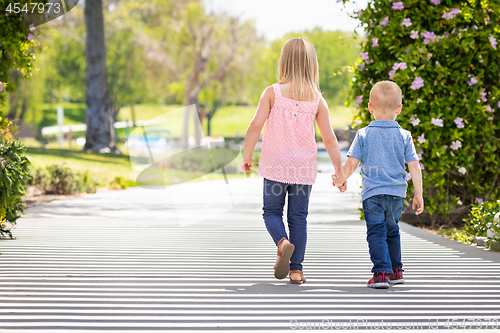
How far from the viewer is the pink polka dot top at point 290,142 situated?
454 cm

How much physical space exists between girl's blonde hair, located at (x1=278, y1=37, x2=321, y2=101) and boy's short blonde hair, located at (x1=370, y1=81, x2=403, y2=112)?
1.53 ft

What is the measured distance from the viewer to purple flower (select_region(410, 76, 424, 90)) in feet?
23.9

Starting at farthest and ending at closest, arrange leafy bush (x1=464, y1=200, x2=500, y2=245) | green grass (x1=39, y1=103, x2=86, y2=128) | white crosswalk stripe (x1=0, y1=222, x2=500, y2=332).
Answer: green grass (x1=39, y1=103, x2=86, y2=128) → leafy bush (x1=464, y1=200, x2=500, y2=245) → white crosswalk stripe (x1=0, y1=222, x2=500, y2=332)

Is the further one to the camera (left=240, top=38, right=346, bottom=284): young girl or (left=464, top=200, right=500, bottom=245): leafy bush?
(left=464, top=200, right=500, bottom=245): leafy bush

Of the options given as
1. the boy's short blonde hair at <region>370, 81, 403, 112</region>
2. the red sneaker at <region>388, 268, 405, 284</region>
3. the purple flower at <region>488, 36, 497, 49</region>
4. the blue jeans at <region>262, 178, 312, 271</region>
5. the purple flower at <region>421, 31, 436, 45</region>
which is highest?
the purple flower at <region>421, 31, 436, 45</region>

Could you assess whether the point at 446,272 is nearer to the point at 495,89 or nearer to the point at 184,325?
the point at 184,325

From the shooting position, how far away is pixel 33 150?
1984cm

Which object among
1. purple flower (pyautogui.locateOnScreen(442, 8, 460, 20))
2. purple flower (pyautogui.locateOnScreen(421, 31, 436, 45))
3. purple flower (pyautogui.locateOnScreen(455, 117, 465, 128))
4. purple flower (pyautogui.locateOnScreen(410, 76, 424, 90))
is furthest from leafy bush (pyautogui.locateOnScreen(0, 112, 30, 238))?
purple flower (pyautogui.locateOnScreen(442, 8, 460, 20))

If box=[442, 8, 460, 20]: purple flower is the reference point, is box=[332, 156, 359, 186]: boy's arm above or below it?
below

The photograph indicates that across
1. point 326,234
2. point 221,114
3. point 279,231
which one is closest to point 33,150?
point 326,234

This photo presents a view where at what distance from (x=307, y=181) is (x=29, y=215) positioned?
18.1ft

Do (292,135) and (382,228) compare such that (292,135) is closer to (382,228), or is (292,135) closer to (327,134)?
(327,134)

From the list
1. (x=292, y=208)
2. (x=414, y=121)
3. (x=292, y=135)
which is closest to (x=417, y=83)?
(x=414, y=121)

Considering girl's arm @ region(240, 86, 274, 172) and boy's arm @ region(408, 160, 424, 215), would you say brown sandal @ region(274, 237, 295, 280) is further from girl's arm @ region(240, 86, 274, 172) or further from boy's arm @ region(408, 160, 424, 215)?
boy's arm @ region(408, 160, 424, 215)
